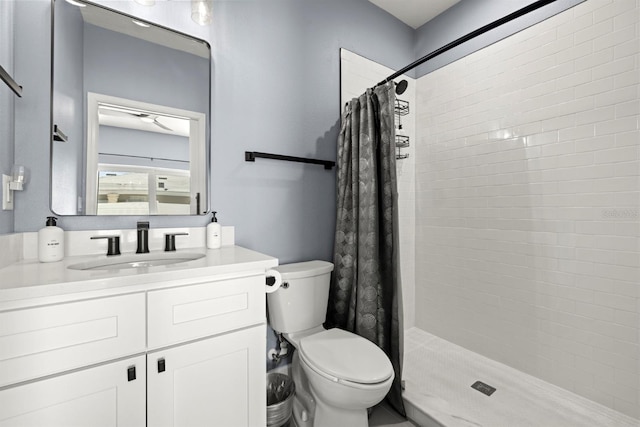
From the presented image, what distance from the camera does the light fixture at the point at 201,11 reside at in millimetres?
1401

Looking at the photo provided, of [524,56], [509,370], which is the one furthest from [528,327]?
[524,56]

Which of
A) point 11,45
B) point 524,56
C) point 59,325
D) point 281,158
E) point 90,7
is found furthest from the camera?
point 524,56

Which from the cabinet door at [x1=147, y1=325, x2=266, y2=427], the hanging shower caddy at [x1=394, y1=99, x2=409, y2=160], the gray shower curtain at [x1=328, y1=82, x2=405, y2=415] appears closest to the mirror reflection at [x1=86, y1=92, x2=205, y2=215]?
the cabinet door at [x1=147, y1=325, x2=266, y2=427]

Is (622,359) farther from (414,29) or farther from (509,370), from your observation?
(414,29)

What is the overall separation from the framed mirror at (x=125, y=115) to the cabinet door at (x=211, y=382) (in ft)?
2.35

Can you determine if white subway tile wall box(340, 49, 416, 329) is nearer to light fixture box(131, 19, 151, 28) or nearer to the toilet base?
the toilet base

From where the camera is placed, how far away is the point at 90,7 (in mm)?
1290

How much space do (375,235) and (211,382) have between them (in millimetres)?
1004

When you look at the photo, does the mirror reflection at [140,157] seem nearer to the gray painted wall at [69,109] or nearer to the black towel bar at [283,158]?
the gray painted wall at [69,109]

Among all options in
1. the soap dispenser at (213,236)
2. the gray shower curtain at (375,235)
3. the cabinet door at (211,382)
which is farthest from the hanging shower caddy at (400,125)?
the cabinet door at (211,382)

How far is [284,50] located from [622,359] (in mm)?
2539

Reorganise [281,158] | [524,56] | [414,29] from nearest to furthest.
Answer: [281,158] < [524,56] < [414,29]

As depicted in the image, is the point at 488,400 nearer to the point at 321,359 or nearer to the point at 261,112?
the point at 321,359

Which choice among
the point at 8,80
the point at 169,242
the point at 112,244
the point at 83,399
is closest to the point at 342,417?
the point at 83,399
